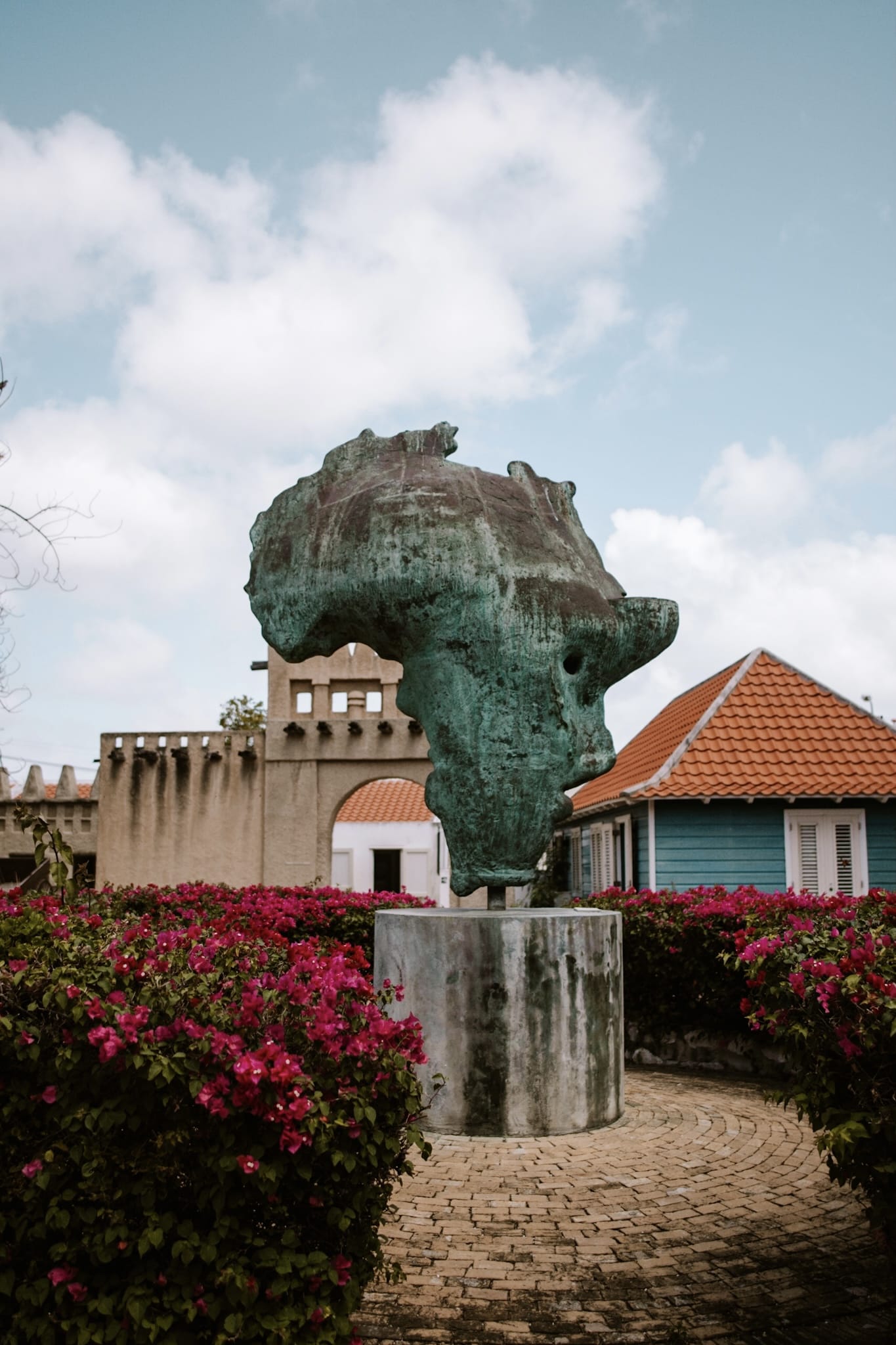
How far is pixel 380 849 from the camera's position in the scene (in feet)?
121

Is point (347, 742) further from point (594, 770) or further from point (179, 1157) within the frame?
point (179, 1157)

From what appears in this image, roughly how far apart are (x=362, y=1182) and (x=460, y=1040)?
10.3 ft

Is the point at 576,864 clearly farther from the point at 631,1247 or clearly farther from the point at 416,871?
the point at 631,1247

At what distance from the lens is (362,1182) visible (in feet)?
10.9

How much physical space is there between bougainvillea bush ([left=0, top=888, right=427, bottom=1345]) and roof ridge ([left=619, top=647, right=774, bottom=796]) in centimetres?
1204

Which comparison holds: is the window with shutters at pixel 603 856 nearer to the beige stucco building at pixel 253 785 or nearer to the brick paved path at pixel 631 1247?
the beige stucco building at pixel 253 785

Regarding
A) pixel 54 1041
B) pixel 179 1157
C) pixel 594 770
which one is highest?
pixel 594 770

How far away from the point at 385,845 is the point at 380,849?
218 mm

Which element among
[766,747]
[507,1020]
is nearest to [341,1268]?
[507,1020]

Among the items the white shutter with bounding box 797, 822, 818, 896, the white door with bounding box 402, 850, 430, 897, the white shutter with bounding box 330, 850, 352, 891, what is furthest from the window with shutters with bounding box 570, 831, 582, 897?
the white shutter with bounding box 330, 850, 352, 891

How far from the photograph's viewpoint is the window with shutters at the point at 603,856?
18.0m

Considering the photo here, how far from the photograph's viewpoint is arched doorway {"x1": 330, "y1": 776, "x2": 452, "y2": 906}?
36375 millimetres


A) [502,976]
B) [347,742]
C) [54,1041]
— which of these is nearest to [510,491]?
[502,976]

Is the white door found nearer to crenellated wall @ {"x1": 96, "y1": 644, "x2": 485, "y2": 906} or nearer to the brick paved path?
crenellated wall @ {"x1": 96, "y1": 644, "x2": 485, "y2": 906}
